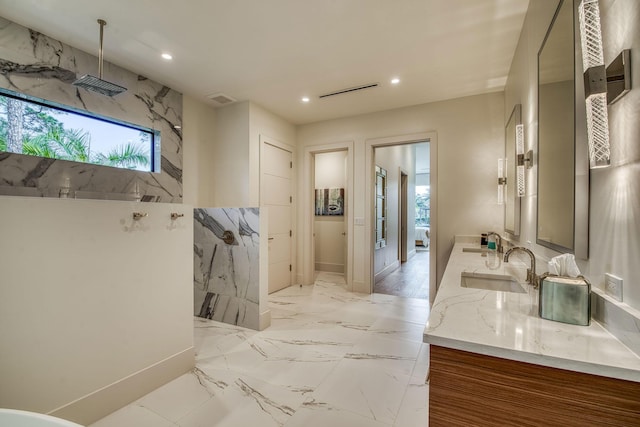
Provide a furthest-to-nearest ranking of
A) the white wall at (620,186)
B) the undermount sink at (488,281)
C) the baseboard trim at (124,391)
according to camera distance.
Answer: the undermount sink at (488,281) < the baseboard trim at (124,391) < the white wall at (620,186)

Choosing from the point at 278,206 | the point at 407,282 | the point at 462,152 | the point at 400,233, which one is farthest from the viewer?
the point at 400,233

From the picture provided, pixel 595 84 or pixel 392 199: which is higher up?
pixel 595 84

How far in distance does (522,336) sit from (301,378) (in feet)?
5.50

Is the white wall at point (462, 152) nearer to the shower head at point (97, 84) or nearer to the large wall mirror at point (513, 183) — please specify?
the large wall mirror at point (513, 183)

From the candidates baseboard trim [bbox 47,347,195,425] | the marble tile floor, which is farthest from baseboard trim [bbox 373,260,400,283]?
baseboard trim [bbox 47,347,195,425]

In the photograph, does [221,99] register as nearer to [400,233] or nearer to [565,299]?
[565,299]

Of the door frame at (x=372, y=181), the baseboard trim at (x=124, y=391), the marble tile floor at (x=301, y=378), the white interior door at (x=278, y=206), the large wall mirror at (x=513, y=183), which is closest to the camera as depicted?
the baseboard trim at (x=124, y=391)

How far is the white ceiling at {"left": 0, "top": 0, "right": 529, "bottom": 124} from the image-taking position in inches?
85.8

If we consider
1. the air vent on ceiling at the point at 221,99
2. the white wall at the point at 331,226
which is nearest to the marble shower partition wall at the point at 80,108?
the air vent on ceiling at the point at 221,99

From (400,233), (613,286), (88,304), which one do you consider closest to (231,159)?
(88,304)

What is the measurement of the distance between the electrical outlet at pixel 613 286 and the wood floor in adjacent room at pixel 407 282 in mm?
3315

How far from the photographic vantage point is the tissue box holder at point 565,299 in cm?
95

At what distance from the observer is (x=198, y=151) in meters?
3.95

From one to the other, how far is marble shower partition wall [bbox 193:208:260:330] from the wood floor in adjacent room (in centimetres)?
228
